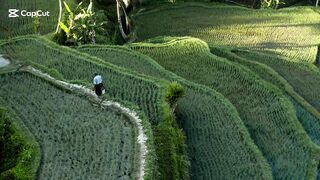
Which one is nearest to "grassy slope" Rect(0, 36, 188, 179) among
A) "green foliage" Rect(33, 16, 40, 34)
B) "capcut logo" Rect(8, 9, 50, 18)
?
"green foliage" Rect(33, 16, 40, 34)

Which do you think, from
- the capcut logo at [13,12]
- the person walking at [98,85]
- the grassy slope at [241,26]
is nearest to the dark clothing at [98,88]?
the person walking at [98,85]

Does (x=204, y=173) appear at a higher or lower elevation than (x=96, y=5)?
lower

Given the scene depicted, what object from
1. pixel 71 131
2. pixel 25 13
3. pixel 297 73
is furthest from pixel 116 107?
A: pixel 25 13

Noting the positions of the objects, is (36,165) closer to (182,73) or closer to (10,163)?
(10,163)

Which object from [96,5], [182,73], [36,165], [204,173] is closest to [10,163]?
[36,165]

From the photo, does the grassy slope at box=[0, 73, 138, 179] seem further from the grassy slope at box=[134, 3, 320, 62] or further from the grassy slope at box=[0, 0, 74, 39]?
the grassy slope at box=[134, 3, 320, 62]

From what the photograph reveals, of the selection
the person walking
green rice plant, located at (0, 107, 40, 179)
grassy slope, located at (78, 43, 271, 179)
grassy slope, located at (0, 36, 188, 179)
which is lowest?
grassy slope, located at (78, 43, 271, 179)
